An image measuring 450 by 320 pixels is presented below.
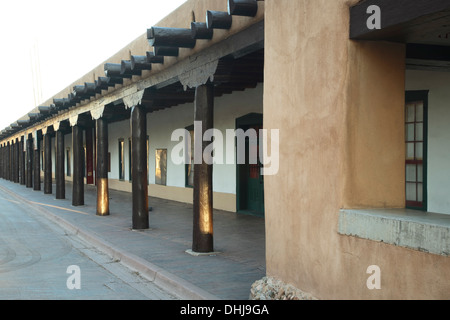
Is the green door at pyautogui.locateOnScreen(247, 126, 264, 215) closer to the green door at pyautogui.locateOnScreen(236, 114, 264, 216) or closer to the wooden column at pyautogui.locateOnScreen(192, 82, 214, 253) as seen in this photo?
the green door at pyautogui.locateOnScreen(236, 114, 264, 216)

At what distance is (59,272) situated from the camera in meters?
7.91

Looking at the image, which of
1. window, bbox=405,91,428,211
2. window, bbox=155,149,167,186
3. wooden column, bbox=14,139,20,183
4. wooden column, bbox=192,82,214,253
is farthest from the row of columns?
wooden column, bbox=14,139,20,183

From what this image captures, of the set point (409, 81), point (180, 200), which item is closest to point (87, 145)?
point (180, 200)

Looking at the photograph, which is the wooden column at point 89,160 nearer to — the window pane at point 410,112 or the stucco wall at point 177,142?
the stucco wall at point 177,142

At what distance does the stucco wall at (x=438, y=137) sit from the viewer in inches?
326

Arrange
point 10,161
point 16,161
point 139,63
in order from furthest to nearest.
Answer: point 10,161 → point 16,161 → point 139,63

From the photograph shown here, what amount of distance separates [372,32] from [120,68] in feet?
26.0

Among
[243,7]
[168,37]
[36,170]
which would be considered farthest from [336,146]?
[36,170]

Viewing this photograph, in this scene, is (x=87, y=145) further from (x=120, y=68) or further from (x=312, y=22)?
(x=312, y=22)

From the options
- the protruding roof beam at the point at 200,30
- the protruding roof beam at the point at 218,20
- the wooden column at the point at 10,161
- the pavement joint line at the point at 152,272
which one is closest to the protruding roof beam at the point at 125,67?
the protruding roof beam at the point at 200,30

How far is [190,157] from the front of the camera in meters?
17.9

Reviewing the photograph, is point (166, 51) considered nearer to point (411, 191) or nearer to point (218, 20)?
point (218, 20)

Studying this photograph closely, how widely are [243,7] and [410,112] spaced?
156 inches

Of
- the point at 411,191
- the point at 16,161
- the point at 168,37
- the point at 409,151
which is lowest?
the point at 16,161
